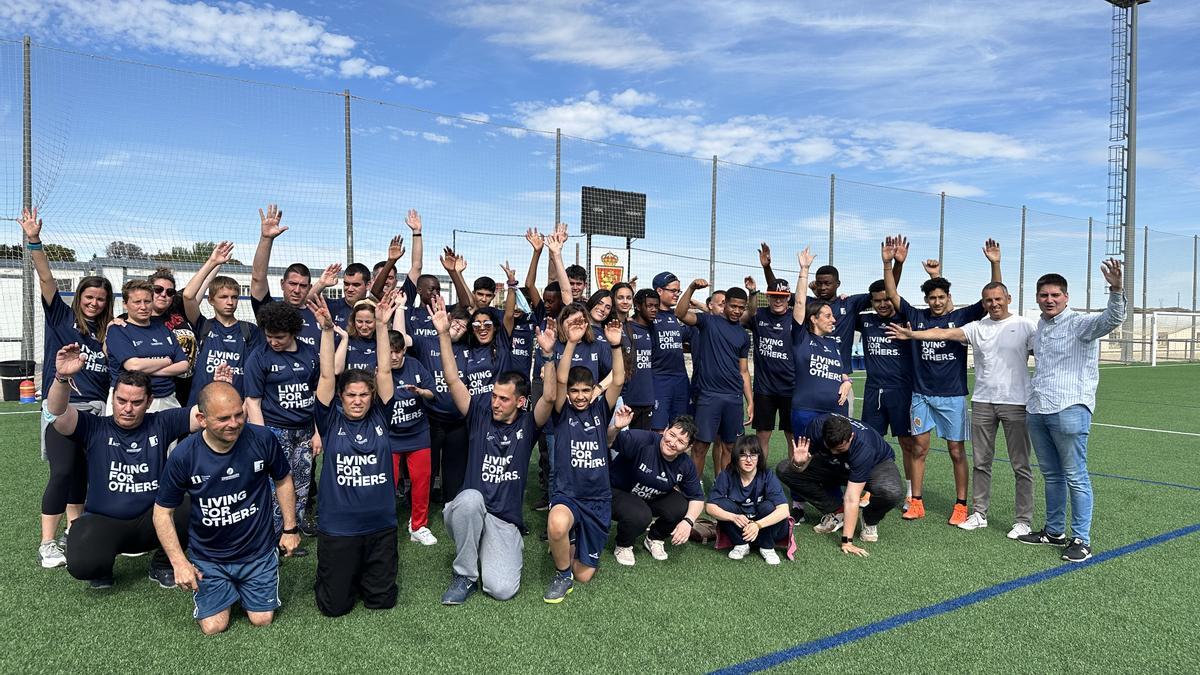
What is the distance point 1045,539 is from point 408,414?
4.56 metres

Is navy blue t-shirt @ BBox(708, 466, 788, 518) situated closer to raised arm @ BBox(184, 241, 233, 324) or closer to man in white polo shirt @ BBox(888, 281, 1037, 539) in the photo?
man in white polo shirt @ BBox(888, 281, 1037, 539)

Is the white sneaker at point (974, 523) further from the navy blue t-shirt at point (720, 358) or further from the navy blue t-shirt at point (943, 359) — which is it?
the navy blue t-shirt at point (720, 358)

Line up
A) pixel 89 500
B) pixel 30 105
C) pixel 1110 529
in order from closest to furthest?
pixel 89 500
pixel 1110 529
pixel 30 105

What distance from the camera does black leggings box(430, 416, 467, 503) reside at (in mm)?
5531

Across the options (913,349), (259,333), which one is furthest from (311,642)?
(913,349)

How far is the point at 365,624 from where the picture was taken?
12.2 feet

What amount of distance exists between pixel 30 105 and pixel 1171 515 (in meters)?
13.6

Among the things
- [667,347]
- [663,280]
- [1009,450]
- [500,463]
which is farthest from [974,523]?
[500,463]

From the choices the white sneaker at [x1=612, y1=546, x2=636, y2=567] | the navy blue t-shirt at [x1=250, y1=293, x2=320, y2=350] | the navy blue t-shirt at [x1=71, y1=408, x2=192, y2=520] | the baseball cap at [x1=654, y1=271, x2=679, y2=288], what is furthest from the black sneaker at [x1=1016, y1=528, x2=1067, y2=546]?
the navy blue t-shirt at [x1=71, y1=408, x2=192, y2=520]

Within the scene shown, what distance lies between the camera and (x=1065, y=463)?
195 inches

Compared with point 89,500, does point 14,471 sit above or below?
below

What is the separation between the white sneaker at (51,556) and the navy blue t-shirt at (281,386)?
137 centimetres

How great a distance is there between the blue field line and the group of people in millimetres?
332

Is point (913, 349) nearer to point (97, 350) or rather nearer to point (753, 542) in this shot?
point (753, 542)
